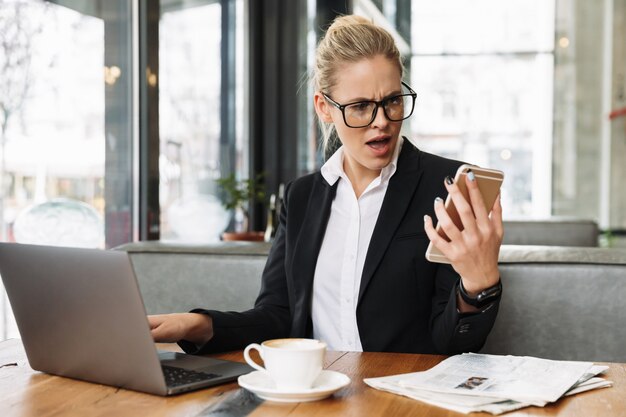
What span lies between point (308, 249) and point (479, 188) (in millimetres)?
627

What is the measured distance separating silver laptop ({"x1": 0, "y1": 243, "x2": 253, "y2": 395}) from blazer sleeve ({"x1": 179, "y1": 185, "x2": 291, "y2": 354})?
0.54 ft

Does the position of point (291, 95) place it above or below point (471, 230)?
above

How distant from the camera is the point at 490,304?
1356 mm

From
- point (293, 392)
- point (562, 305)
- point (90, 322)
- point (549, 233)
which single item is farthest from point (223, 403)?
point (549, 233)

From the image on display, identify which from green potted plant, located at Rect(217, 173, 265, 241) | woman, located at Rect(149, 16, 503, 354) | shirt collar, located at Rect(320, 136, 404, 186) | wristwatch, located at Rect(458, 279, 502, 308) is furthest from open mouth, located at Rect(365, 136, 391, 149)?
green potted plant, located at Rect(217, 173, 265, 241)

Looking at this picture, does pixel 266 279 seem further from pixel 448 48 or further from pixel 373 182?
pixel 448 48

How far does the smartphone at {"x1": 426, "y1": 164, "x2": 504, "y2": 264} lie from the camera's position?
1153 mm

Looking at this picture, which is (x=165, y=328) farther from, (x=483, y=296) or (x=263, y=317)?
(x=483, y=296)

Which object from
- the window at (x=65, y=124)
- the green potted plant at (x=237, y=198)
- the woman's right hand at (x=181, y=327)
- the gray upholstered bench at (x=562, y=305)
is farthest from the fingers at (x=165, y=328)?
the green potted plant at (x=237, y=198)

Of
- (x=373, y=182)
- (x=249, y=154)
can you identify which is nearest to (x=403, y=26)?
(x=249, y=154)

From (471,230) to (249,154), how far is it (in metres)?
3.84

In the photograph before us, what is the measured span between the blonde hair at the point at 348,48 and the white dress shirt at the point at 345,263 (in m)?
0.22

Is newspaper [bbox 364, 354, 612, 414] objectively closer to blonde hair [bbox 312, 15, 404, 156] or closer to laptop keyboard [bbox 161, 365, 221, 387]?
laptop keyboard [bbox 161, 365, 221, 387]

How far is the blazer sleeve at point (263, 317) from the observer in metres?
1.42
